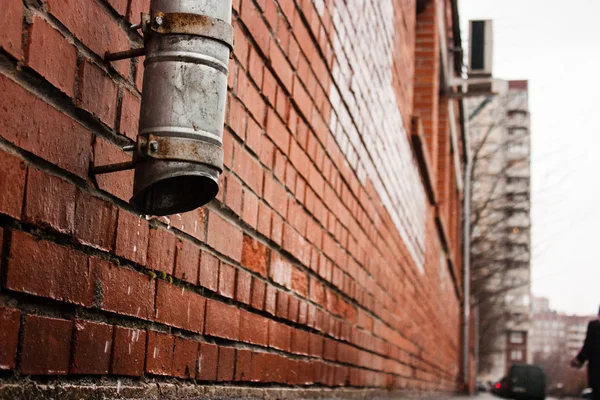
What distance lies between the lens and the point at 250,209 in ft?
7.34

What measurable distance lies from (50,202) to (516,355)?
8909 centimetres

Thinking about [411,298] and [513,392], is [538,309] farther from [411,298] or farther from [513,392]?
[411,298]

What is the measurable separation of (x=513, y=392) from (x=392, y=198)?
44.0 feet

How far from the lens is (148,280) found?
1683 millimetres

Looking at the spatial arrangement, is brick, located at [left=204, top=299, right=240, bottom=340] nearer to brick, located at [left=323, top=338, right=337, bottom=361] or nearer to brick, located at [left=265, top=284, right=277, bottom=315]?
brick, located at [left=265, top=284, right=277, bottom=315]

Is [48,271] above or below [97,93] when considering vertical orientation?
below

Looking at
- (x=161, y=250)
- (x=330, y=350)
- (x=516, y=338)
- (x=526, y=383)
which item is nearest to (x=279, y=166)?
(x=161, y=250)

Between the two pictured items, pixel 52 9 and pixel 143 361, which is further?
pixel 143 361

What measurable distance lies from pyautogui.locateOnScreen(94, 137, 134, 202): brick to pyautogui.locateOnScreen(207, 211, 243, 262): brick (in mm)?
403

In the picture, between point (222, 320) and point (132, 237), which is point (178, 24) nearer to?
point (132, 237)

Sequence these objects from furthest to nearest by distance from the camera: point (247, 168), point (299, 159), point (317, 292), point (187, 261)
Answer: point (317, 292) < point (299, 159) < point (247, 168) < point (187, 261)

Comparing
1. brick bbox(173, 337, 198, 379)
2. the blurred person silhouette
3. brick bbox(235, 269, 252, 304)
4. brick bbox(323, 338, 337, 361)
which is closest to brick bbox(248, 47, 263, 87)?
brick bbox(235, 269, 252, 304)

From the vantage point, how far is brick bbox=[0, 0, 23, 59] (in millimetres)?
1192

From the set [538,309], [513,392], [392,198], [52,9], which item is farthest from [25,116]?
[538,309]
